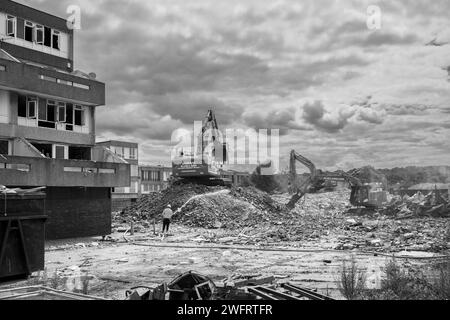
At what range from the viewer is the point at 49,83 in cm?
2248

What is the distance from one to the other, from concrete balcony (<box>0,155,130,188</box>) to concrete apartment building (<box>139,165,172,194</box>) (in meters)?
62.2

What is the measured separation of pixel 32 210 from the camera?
9.84 metres

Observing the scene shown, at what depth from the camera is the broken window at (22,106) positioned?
22.3 metres

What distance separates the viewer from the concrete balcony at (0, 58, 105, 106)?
20625 mm

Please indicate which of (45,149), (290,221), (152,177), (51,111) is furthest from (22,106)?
(152,177)

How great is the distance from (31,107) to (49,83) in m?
1.47

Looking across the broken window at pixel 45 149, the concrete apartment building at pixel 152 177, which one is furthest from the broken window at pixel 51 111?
the concrete apartment building at pixel 152 177

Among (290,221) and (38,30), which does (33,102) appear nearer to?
(38,30)

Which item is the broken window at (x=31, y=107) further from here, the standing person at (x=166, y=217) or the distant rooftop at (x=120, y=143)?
the distant rooftop at (x=120, y=143)

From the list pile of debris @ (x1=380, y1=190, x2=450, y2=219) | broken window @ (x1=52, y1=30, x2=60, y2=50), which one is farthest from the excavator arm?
broken window @ (x1=52, y1=30, x2=60, y2=50)

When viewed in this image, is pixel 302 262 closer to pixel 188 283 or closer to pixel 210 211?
pixel 188 283

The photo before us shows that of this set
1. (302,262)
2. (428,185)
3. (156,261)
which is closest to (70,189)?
(156,261)

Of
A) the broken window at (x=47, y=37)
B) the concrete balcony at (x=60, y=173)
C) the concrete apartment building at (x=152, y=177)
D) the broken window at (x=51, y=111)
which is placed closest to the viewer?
the concrete balcony at (x=60, y=173)
